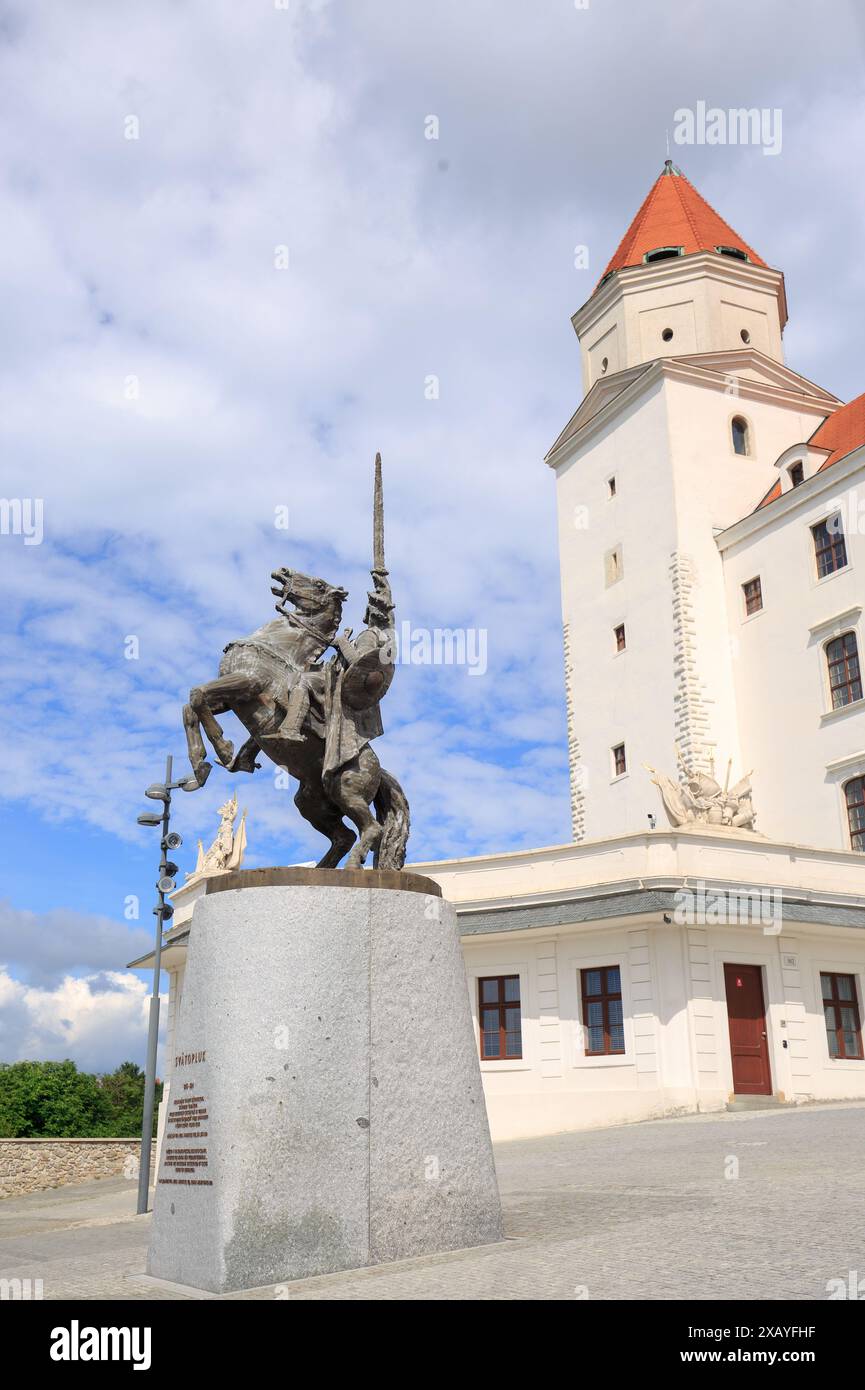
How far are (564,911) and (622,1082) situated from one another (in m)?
3.19

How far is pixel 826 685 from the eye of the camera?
3125 centimetres

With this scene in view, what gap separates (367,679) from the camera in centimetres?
913

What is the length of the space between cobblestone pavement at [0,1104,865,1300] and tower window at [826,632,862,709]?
716 inches

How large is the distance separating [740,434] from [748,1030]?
21.7 m

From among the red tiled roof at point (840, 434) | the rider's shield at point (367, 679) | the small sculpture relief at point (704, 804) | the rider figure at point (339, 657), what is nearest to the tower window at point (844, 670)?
the red tiled roof at point (840, 434)

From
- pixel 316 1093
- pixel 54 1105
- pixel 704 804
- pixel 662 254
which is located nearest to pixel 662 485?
pixel 662 254

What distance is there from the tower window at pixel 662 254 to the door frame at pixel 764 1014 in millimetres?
26002

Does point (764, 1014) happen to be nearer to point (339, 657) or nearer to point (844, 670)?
point (844, 670)

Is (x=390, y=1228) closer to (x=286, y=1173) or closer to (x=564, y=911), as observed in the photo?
(x=286, y=1173)

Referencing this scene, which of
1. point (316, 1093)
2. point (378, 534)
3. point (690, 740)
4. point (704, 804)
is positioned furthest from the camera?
point (690, 740)

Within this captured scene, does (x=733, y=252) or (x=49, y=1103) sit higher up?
(x=733, y=252)

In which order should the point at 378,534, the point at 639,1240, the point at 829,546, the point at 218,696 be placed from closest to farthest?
the point at 639,1240 → the point at 218,696 → the point at 378,534 → the point at 829,546

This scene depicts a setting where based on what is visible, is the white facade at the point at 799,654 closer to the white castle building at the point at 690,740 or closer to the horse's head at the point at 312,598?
the white castle building at the point at 690,740
